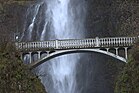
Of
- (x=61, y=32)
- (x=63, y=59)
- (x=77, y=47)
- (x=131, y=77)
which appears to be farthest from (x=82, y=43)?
(x=61, y=32)

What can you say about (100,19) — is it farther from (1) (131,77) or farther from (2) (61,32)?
(1) (131,77)

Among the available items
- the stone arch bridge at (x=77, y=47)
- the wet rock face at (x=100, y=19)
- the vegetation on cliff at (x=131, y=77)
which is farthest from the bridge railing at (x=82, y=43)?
the wet rock face at (x=100, y=19)

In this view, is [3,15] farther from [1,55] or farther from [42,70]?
[1,55]

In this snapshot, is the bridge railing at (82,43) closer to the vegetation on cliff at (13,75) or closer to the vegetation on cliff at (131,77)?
the vegetation on cliff at (131,77)

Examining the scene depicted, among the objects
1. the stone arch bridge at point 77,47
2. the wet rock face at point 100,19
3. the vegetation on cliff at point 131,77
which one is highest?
the wet rock face at point 100,19

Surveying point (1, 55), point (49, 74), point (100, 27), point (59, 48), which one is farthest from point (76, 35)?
point (1, 55)

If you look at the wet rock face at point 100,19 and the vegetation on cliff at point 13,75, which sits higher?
the wet rock face at point 100,19

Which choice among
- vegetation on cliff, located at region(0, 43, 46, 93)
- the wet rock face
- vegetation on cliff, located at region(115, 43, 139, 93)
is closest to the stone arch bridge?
→ vegetation on cliff, located at region(115, 43, 139, 93)
